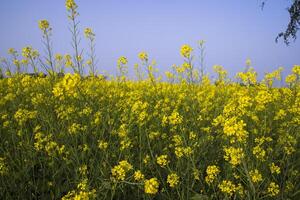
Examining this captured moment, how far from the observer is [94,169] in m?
2.91

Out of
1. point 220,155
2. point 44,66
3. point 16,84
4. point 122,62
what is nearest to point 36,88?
point 16,84

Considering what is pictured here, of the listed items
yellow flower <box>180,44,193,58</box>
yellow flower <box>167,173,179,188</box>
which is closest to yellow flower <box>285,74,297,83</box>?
yellow flower <box>180,44,193,58</box>

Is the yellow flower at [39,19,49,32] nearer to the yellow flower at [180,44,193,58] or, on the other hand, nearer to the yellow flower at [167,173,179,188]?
the yellow flower at [180,44,193,58]

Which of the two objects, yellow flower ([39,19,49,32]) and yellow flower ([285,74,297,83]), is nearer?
yellow flower ([39,19,49,32])

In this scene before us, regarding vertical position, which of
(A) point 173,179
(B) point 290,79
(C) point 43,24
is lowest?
(A) point 173,179

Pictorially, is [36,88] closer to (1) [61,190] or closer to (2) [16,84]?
(2) [16,84]

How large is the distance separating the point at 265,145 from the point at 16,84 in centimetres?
477

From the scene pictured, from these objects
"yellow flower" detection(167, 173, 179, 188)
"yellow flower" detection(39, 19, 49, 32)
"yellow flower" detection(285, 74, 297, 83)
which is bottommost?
"yellow flower" detection(167, 173, 179, 188)

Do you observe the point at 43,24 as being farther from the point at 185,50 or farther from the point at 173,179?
the point at 173,179

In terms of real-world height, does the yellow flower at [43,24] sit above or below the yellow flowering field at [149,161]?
above

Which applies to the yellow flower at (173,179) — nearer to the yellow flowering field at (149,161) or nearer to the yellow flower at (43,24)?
the yellow flowering field at (149,161)

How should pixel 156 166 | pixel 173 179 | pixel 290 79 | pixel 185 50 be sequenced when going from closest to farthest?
→ pixel 173 179 → pixel 156 166 → pixel 185 50 → pixel 290 79

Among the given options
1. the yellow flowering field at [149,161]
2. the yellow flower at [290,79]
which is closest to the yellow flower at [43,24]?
the yellow flowering field at [149,161]

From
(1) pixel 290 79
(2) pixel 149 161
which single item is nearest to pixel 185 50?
(2) pixel 149 161
